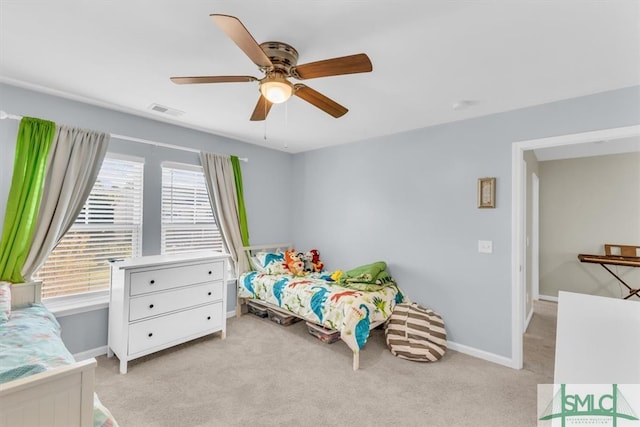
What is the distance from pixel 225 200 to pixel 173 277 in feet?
4.08

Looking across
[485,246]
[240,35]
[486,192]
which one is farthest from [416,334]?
[240,35]

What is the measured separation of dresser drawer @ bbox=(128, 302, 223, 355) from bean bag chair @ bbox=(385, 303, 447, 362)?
191 cm

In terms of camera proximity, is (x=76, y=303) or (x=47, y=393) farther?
(x=76, y=303)

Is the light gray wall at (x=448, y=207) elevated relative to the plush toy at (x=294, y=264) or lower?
elevated

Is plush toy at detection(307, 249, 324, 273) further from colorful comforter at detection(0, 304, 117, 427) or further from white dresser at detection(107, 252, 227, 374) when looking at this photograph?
colorful comforter at detection(0, 304, 117, 427)

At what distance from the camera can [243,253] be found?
13.1ft

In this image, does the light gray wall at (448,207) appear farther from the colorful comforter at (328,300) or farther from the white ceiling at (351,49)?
the colorful comforter at (328,300)

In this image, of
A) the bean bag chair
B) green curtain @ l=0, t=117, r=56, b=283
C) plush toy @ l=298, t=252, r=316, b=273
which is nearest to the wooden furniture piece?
the bean bag chair

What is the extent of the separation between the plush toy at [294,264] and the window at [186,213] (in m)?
0.95

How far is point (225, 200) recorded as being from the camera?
12.3 feet

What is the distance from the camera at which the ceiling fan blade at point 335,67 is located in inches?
55.9

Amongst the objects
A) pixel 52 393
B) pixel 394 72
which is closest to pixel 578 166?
pixel 394 72

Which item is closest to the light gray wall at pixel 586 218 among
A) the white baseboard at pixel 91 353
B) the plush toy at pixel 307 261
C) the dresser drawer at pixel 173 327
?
the plush toy at pixel 307 261

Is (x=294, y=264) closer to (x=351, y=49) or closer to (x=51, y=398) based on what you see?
(x=351, y=49)
